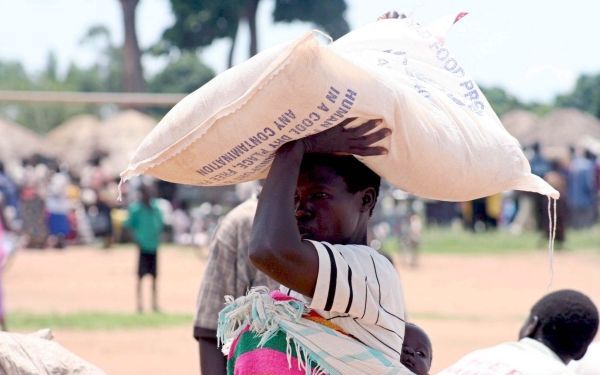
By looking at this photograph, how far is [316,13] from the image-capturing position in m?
45.8

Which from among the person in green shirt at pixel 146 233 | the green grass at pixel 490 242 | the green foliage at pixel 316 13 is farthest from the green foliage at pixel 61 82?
the person in green shirt at pixel 146 233

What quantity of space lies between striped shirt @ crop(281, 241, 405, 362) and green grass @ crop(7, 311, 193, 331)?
10.1 meters

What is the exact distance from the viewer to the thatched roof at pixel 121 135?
33938 millimetres

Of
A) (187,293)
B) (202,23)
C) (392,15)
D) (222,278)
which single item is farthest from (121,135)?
(392,15)

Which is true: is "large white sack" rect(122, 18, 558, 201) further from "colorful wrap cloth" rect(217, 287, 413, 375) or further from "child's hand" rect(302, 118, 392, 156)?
"colorful wrap cloth" rect(217, 287, 413, 375)

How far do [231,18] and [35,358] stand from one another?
44.7 m

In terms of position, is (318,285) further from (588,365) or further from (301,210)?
(588,365)

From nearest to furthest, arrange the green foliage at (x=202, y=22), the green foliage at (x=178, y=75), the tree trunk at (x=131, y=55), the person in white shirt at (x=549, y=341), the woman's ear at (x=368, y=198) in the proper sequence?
the woman's ear at (x=368, y=198) → the person in white shirt at (x=549, y=341) → the tree trunk at (x=131, y=55) → the green foliage at (x=202, y=22) → the green foliage at (x=178, y=75)

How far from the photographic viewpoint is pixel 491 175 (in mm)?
2789

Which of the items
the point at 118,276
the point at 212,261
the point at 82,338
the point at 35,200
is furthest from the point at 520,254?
the point at 212,261

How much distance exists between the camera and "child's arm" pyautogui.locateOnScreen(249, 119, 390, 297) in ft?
7.95

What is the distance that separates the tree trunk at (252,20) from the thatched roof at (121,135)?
9.15m

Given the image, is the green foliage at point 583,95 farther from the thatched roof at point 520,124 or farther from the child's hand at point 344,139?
the child's hand at point 344,139

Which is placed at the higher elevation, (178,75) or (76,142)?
(178,75)
